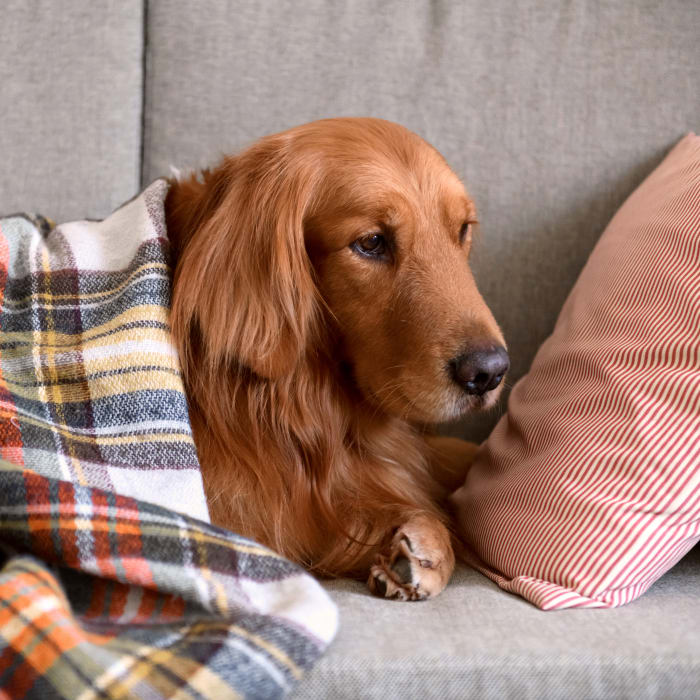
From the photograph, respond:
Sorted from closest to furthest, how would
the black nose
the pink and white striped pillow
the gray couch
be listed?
the pink and white striped pillow, the black nose, the gray couch

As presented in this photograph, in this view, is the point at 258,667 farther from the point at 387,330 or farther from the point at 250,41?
the point at 250,41

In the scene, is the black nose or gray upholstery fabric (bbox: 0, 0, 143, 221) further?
gray upholstery fabric (bbox: 0, 0, 143, 221)

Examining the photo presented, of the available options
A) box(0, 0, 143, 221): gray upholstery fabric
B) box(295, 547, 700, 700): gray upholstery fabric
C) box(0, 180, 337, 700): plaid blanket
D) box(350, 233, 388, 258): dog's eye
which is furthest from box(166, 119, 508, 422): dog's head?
box(0, 0, 143, 221): gray upholstery fabric

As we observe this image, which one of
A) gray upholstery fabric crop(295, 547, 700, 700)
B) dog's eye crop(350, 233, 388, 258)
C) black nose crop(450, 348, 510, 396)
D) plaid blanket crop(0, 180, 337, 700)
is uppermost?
dog's eye crop(350, 233, 388, 258)

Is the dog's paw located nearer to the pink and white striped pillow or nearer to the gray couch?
the pink and white striped pillow

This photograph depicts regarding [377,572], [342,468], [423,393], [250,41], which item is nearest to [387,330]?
[423,393]

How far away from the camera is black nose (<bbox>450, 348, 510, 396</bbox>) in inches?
47.3

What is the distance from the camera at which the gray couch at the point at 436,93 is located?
1.79 metres

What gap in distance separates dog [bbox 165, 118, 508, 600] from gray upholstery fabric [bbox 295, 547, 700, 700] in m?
0.21

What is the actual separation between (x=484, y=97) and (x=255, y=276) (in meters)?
0.83

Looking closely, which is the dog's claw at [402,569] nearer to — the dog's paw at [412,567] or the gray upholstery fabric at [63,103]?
the dog's paw at [412,567]

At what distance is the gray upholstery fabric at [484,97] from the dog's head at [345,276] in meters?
0.48

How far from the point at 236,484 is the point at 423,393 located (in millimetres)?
334

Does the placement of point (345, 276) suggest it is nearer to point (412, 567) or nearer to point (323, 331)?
point (323, 331)
